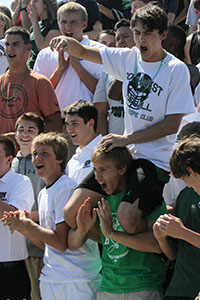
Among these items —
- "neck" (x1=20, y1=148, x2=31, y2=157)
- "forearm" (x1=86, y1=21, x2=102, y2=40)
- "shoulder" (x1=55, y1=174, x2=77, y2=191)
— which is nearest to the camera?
"shoulder" (x1=55, y1=174, x2=77, y2=191)

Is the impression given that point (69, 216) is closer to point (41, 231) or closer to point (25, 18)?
point (41, 231)

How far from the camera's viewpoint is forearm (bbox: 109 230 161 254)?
4.37 metres

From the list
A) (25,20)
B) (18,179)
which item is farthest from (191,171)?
(25,20)

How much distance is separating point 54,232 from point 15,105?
80.1 inches

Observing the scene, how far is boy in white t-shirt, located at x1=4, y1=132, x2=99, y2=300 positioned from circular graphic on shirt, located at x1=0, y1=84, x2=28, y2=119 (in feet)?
4.38

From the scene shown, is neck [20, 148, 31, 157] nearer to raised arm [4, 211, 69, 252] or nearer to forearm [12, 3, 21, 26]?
raised arm [4, 211, 69, 252]

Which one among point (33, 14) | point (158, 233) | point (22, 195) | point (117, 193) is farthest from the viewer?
point (33, 14)

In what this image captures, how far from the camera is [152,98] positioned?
4.70m

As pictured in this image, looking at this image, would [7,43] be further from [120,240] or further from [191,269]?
[191,269]

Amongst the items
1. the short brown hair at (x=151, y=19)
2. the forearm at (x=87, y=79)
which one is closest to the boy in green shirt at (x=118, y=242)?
the short brown hair at (x=151, y=19)

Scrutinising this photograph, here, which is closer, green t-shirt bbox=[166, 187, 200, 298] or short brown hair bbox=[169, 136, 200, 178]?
short brown hair bbox=[169, 136, 200, 178]

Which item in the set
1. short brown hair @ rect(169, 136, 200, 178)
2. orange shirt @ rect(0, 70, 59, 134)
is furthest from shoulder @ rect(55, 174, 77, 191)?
orange shirt @ rect(0, 70, 59, 134)

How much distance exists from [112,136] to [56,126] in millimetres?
1759

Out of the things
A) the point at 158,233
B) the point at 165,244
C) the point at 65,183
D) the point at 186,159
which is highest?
the point at 186,159
